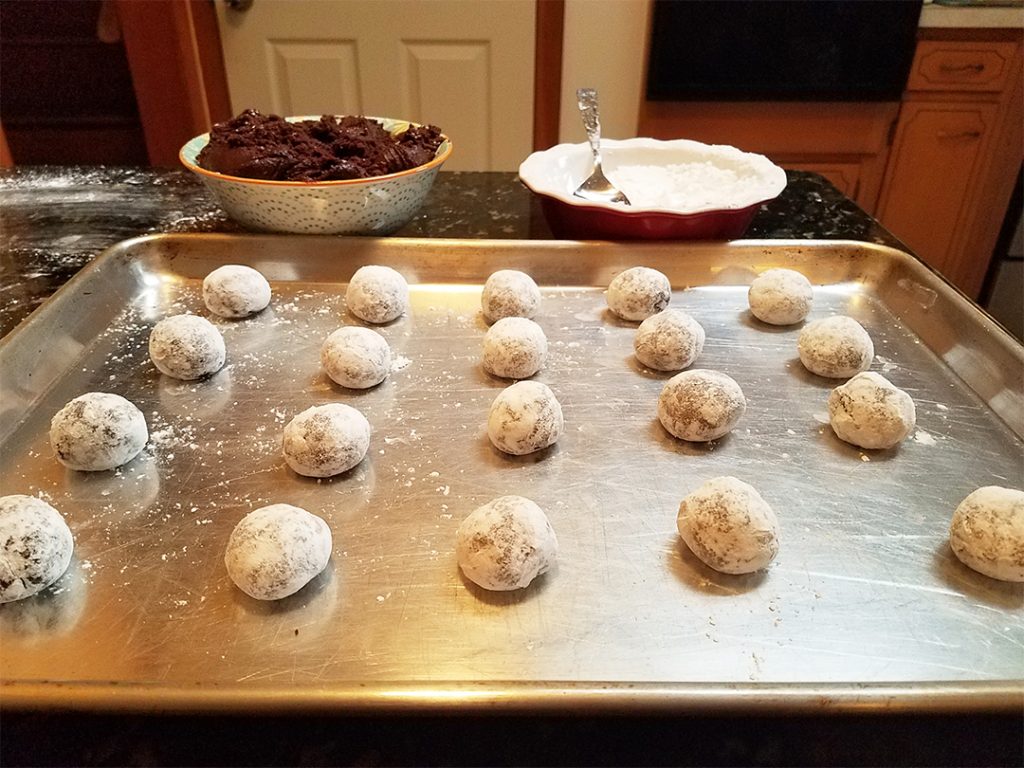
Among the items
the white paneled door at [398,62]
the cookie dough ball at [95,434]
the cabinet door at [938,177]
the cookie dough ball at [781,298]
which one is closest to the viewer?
the cookie dough ball at [95,434]

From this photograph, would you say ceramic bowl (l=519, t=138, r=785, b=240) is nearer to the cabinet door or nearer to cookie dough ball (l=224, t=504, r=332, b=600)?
cookie dough ball (l=224, t=504, r=332, b=600)

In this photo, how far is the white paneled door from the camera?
2.63m

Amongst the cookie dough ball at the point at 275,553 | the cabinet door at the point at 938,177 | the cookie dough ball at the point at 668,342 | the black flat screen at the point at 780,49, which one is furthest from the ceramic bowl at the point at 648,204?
the cabinet door at the point at 938,177

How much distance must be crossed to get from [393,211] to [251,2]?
1698 millimetres

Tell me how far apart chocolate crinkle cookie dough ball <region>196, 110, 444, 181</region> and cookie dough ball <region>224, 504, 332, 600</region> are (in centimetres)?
78

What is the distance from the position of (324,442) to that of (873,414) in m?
0.73

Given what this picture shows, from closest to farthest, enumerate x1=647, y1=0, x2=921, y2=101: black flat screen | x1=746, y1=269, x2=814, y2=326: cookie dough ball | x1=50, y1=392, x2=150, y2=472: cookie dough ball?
x1=50, y1=392, x2=150, y2=472: cookie dough ball, x1=746, y1=269, x2=814, y2=326: cookie dough ball, x1=647, y1=0, x2=921, y2=101: black flat screen

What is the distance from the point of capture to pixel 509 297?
1264mm

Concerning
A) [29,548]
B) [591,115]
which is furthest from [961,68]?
[29,548]

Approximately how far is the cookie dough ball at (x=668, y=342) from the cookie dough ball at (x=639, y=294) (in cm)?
9

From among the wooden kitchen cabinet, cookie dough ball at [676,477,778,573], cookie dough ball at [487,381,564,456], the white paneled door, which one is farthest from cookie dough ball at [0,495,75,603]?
the wooden kitchen cabinet

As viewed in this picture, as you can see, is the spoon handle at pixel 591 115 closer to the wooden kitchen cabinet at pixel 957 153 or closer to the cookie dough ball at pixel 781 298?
the cookie dough ball at pixel 781 298

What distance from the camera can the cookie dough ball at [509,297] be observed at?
4.15ft

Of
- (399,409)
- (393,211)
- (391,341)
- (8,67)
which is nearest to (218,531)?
(399,409)
